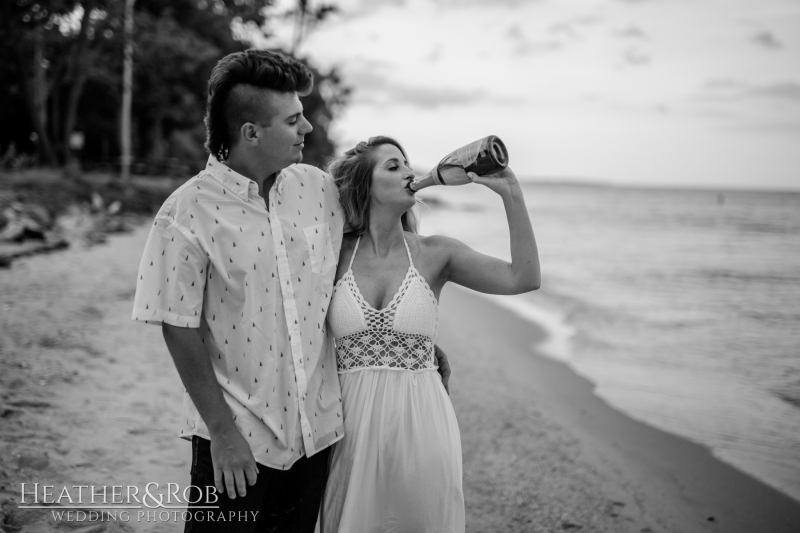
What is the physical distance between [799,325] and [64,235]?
13054 mm

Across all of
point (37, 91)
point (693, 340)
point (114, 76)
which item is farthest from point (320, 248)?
point (114, 76)

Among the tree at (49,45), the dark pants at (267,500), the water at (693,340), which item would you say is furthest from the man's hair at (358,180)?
the tree at (49,45)

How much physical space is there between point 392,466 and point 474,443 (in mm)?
2466

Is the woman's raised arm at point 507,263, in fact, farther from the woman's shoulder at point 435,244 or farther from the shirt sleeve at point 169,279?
the shirt sleeve at point 169,279

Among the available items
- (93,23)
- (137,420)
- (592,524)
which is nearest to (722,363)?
(592,524)

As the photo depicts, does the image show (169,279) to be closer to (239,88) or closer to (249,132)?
(249,132)

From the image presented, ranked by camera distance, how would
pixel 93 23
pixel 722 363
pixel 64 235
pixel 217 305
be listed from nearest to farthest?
pixel 217 305
pixel 722 363
pixel 64 235
pixel 93 23

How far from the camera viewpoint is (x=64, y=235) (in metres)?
11.1

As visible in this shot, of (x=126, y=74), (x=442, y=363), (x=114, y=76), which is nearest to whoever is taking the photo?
(x=442, y=363)

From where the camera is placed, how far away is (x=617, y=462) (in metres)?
4.64

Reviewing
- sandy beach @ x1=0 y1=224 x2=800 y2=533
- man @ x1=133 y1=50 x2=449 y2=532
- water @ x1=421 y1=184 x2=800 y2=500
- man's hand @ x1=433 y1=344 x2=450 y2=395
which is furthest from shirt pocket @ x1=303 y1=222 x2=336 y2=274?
water @ x1=421 y1=184 x2=800 y2=500

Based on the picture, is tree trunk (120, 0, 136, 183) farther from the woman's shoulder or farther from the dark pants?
the dark pants

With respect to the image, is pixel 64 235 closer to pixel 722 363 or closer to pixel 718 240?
pixel 722 363

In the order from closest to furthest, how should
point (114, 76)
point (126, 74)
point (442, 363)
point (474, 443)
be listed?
point (442, 363)
point (474, 443)
point (126, 74)
point (114, 76)
